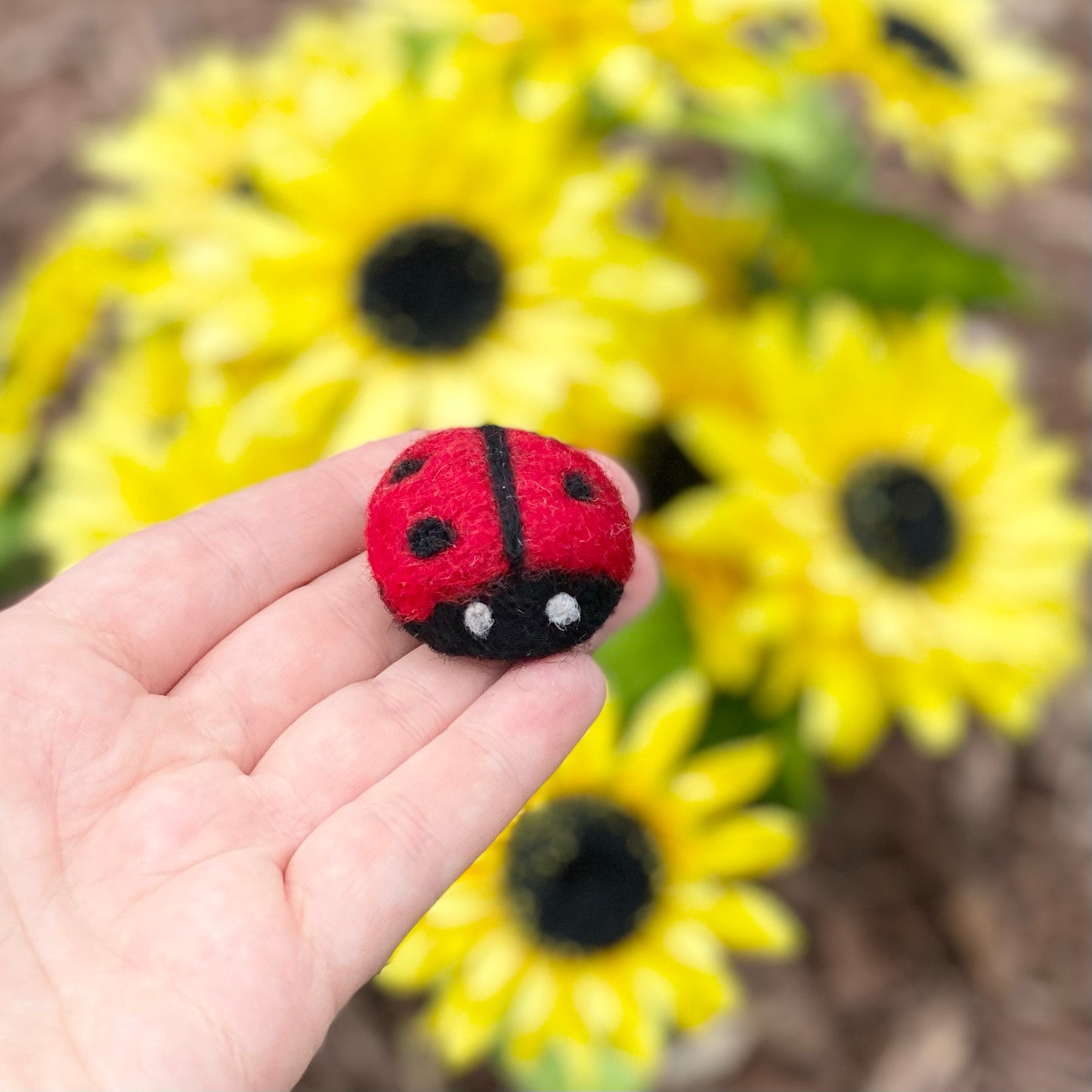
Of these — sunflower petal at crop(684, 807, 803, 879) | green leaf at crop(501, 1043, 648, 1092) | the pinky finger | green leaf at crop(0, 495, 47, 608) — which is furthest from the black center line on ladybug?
green leaf at crop(0, 495, 47, 608)

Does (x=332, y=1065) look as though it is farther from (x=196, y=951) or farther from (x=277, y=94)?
(x=277, y=94)

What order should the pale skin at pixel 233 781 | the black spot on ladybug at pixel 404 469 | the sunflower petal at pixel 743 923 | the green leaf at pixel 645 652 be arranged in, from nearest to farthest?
the pale skin at pixel 233 781, the black spot on ladybug at pixel 404 469, the sunflower petal at pixel 743 923, the green leaf at pixel 645 652

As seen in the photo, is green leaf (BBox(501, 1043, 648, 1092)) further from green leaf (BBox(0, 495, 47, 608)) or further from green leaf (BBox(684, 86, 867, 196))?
green leaf (BBox(684, 86, 867, 196))

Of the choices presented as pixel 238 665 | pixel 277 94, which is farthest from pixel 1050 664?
pixel 277 94

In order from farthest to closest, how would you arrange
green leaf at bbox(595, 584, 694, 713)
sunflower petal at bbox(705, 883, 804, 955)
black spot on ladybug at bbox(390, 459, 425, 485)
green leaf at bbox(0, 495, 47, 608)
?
green leaf at bbox(0, 495, 47, 608) < green leaf at bbox(595, 584, 694, 713) < sunflower petal at bbox(705, 883, 804, 955) < black spot on ladybug at bbox(390, 459, 425, 485)

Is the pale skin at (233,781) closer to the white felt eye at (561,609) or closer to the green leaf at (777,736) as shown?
the white felt eye at (561,609)

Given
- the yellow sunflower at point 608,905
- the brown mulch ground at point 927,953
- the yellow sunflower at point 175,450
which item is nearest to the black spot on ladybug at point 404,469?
the yellow sunflower at point 175,450

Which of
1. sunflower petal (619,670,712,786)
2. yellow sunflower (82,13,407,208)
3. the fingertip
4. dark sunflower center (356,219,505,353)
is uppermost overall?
yellow sunflower (82,13,407,208)
